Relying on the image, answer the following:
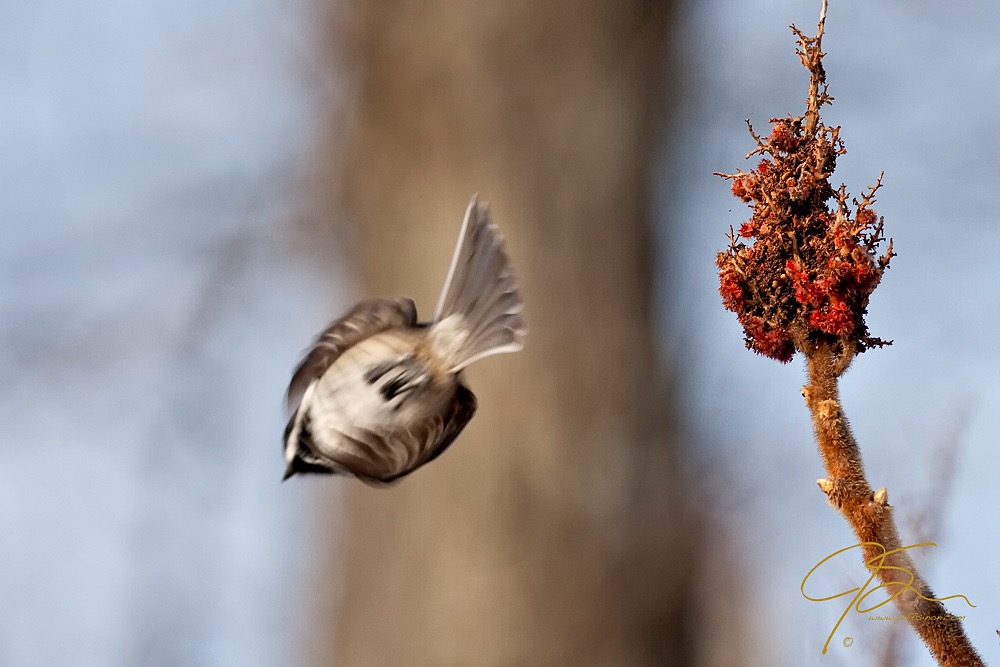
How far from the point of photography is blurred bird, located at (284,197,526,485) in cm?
57

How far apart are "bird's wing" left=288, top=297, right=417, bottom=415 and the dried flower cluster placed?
0.25 metres

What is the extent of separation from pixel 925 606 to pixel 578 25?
3.27ft

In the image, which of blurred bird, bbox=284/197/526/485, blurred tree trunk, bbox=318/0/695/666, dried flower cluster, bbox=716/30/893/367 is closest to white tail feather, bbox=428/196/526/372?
blurred bird, bbox=284/197/526/485

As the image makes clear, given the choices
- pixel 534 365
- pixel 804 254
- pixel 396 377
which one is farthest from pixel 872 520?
pixel 534 365

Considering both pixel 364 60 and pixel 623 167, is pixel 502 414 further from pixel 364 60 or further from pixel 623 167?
pixel 364 60

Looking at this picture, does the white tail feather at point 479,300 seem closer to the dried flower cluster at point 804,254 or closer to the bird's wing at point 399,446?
the bird's wing at point 399,446

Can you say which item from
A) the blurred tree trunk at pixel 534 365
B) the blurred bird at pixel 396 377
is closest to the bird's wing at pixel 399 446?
the blurred bird at pixel 396 377

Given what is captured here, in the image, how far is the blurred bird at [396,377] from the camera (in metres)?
0.57

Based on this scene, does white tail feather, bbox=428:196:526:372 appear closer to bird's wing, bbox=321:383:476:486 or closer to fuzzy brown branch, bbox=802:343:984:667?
bird's wing, bbox=321:383:476:486

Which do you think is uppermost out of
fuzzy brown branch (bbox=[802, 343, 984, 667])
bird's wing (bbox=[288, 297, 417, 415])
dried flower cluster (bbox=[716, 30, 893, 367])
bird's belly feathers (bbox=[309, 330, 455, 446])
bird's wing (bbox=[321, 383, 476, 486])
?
bird's wing (bbox=[288, 297, 417, 415])

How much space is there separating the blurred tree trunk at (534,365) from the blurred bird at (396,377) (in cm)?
44

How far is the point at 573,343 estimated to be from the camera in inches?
45.3

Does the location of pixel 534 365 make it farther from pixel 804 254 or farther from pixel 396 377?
pixel 804 254

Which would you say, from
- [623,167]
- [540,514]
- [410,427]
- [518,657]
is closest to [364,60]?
[623,167]
